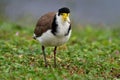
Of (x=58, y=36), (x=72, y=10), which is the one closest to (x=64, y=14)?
(x=58, y=36)

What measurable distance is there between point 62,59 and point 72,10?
24.2 feet

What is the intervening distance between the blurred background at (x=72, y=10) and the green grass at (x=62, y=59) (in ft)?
9.69

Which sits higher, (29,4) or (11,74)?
(29,4)

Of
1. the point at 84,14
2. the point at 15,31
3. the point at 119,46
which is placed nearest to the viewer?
the point at 119,46

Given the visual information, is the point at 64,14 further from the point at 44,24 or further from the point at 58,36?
the point at 44,24

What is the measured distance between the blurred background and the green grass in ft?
9.69


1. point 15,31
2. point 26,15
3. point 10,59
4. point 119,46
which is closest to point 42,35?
point 10,59

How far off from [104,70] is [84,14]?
8.33 m

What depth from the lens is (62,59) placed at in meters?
11.1

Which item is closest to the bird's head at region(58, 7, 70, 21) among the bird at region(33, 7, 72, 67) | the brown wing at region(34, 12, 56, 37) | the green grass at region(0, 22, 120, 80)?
the bird at region(33, 7, 72, 67)

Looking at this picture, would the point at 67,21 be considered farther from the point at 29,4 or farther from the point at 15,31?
the point at 29,4

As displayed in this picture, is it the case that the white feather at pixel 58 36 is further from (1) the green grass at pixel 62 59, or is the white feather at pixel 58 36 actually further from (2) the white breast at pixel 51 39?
(1) the green grass at pixel 62 59

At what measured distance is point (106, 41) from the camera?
13297 mm

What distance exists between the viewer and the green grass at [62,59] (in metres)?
9.63
